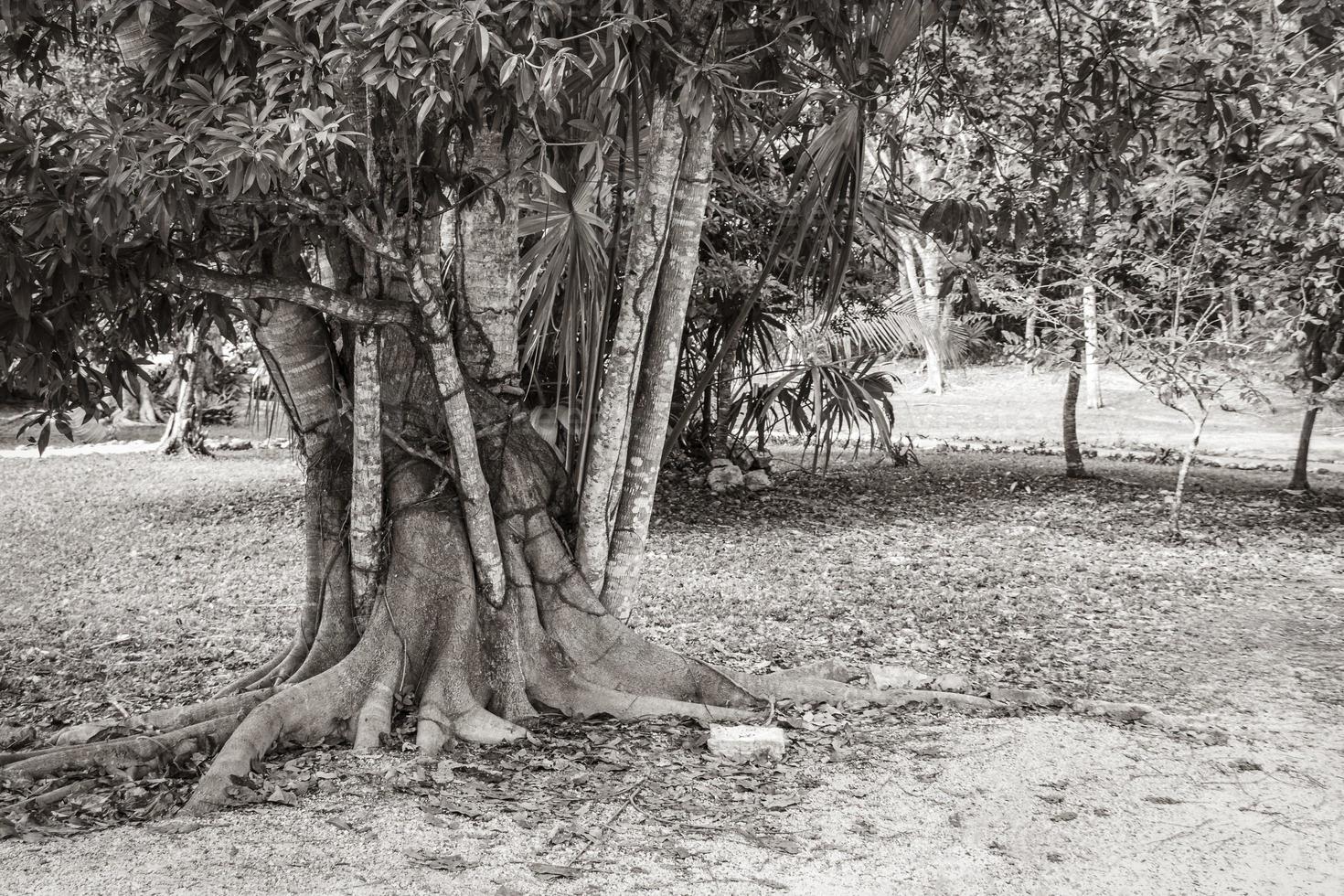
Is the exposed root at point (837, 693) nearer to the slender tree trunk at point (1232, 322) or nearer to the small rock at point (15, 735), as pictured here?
the small rock at point (15, 735)

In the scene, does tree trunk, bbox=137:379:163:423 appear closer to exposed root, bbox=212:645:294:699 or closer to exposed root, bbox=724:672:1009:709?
exposed root, bbox=212:645:294:699

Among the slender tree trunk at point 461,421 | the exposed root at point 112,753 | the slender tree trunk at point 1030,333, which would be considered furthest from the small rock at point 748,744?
the slender tree trunk at point 1030,333

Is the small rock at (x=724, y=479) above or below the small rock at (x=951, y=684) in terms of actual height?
above

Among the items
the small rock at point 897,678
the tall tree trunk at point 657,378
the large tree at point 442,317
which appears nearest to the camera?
the large tree at point 442,317

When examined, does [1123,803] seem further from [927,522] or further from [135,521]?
[135,521]

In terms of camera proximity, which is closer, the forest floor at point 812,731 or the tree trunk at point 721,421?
the forest floor at point 812,731

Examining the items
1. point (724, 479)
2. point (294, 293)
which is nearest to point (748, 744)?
point (294, 293)

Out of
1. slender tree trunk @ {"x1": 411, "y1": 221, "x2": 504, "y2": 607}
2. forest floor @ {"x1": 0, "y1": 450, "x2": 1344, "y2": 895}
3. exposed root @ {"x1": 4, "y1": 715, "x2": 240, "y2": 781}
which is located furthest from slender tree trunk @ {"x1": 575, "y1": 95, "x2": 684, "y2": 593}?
exposed root @ {"x1": 4, "y1": 715, "x2": 240, "y2": 781}

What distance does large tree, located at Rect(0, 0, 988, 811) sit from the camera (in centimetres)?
367

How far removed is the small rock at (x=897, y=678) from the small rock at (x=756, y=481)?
6.52 meters

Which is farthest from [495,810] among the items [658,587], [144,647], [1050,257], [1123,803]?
[1050,257]

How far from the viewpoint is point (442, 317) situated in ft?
14.7

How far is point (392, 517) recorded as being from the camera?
4945 millimetres

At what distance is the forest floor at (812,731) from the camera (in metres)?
3.53
